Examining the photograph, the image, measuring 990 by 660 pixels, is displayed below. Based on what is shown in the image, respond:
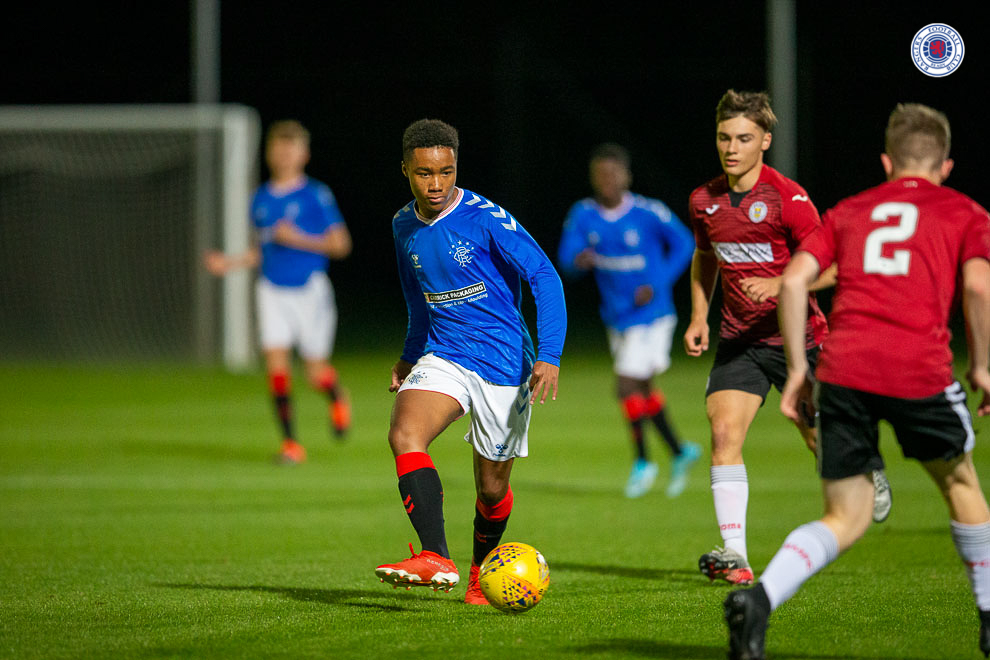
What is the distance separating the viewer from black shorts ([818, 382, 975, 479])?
435 cm

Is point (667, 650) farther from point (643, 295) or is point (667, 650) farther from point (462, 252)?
point (643, 295)

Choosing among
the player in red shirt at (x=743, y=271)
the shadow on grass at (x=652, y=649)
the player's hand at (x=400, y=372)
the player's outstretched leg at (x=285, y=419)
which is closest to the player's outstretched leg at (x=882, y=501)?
the player in red shirt at (x=743, y=271)

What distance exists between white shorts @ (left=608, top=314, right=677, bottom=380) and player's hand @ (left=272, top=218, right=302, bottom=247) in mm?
3444

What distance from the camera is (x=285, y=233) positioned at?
1198 centimetres

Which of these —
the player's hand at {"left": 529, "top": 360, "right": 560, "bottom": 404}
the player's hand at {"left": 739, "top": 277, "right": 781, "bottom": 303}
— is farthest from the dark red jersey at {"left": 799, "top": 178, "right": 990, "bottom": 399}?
the player's hand at {"left": 739, "top": 277, "right": 781, "bottom": 303}

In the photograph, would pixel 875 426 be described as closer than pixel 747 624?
No

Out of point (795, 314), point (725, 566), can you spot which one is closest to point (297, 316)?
point (725, 566)

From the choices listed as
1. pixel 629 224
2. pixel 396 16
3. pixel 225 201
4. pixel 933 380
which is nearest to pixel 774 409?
pixel 629 224

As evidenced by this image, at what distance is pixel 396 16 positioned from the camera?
3328 cm

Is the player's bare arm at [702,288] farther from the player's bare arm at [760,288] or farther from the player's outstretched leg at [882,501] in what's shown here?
the player's outstretched leg at [882,501]

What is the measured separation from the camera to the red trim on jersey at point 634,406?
10.2 metres

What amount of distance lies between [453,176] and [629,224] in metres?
5.06

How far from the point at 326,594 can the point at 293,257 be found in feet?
A: 22.0

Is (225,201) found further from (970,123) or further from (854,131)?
(970,123)
